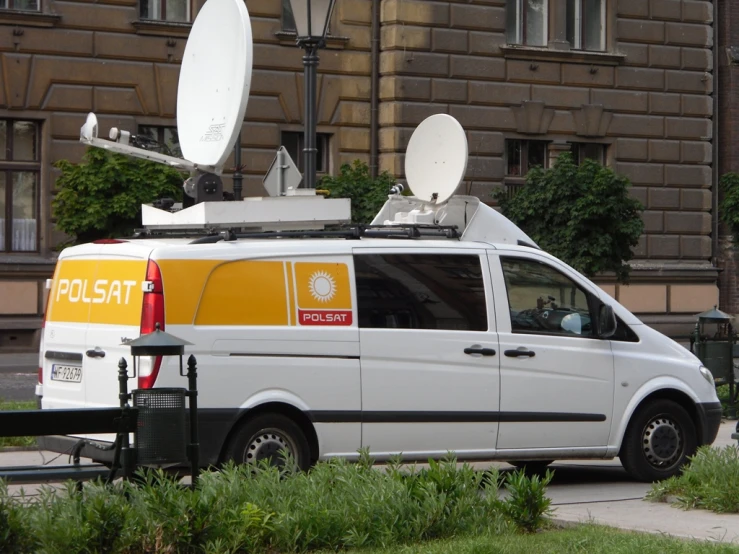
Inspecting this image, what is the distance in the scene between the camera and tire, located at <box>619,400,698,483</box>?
38.0 ft

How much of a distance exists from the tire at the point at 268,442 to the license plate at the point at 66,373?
1.22m

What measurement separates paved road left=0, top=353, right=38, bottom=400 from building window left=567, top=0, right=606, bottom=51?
42.6 ft

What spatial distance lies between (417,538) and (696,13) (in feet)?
80.6

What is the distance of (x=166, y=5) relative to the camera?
82.5 ft

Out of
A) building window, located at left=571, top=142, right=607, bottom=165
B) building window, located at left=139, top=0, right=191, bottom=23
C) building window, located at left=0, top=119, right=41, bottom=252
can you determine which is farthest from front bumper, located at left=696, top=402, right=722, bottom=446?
building window, located at left=571, top=142, right=607, bottom=165

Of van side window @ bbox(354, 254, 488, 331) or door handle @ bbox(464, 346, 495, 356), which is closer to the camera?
van side window @ bbox(354, 254, 488, 331)

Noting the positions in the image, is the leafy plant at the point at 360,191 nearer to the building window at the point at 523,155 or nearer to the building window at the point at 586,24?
the building window at the point at 523,155

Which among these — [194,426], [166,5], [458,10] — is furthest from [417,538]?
[458,10]

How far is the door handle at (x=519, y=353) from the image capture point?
10984 millimetres

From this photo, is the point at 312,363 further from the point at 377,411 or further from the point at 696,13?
the point at 696,13

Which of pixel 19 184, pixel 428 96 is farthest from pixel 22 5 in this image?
pixel 428 96

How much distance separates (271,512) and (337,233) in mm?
3500

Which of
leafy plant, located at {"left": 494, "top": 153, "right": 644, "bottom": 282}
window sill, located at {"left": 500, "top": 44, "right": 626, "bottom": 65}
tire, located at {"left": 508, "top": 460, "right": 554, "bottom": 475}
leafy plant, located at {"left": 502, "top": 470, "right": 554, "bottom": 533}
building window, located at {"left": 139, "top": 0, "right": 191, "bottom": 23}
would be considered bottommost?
tire, located at {"left": 508, "top": 460, "right": 554, "bottom": 475}

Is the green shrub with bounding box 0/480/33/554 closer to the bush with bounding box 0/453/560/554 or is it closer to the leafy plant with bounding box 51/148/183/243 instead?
the bush with bounding box 0/453/560/554
